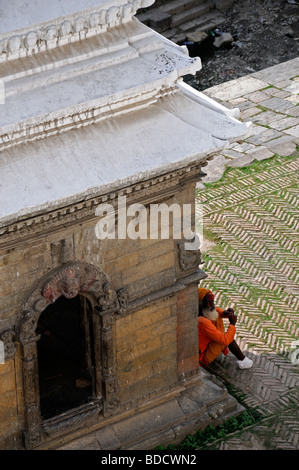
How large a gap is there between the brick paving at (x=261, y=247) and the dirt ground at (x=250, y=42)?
1077mm

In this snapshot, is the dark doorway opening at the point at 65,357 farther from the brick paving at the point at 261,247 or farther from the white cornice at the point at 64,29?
the white cornice at the point at 64,29

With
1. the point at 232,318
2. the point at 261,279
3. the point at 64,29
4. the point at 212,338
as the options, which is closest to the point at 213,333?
the point at 212,338

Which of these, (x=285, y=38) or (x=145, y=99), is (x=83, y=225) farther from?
(x=285, y=38)

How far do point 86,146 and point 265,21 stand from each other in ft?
41.3

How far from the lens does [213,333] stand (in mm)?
10406

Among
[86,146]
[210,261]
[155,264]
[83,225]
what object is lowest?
[210,261]

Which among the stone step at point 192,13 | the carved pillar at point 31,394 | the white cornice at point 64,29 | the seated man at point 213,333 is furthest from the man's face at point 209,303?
the stone step at point 192,13

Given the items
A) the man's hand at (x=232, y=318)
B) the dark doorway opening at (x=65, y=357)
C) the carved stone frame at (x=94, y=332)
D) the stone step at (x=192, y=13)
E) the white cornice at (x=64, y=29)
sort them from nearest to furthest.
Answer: the white cornice at (x=64, y=29)
the carved stone frame at (x=94, y=332)
the dark doorway opening at (x=65, y=357)
the man's hand at (x=232, y=318)
the stone step at (x=192, y=13)

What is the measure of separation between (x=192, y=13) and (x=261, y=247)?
8.30 meters

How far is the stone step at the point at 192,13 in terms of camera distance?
1944 centimetres

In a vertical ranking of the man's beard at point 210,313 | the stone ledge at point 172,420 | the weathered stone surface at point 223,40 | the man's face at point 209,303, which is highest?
the man's face at point 209,303

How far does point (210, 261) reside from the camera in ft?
41.3

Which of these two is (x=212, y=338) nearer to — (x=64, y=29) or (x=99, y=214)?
(x=99, y=214)
